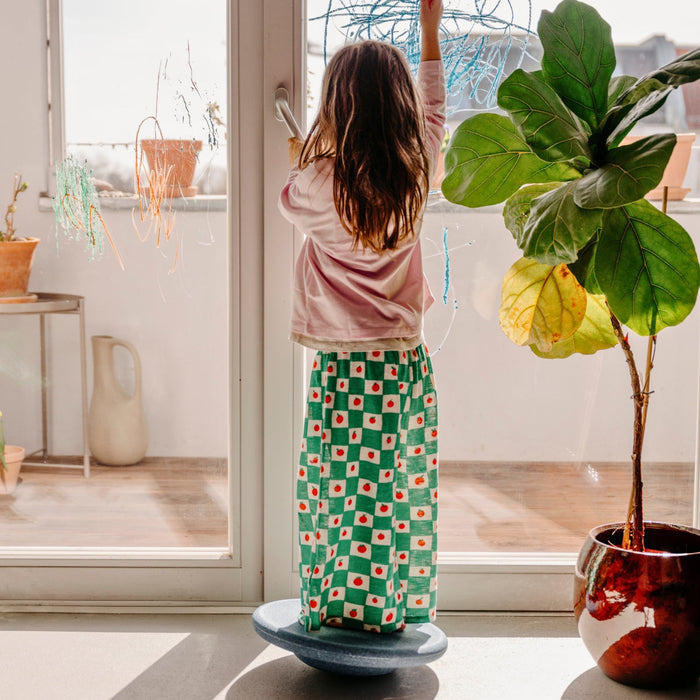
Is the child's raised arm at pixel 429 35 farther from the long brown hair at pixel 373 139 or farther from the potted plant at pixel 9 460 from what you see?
the potted plant at pixel 9 460

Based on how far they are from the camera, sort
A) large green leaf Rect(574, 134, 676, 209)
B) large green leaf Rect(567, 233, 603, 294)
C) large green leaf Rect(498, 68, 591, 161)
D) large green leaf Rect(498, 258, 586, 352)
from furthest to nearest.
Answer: large green leaf Rect(498, 258, 586, 352) → large green leaf Rect(567, 233, 603, 294) → large green leaf Rect(498, 68, 591, 161) → large green leaf Rect(574, 134, 676, 209)

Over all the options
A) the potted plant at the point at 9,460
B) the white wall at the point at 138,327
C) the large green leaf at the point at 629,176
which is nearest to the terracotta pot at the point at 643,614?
the large green leaf at the point at 629,176

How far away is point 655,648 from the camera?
1676 mm

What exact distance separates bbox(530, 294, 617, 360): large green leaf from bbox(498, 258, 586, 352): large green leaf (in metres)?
0.07

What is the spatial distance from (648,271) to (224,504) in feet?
3.71

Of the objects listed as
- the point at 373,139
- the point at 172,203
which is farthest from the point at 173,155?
the point at 373,139

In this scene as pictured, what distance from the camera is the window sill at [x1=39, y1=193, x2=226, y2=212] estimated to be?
79.6 inches

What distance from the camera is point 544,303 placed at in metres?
1.77

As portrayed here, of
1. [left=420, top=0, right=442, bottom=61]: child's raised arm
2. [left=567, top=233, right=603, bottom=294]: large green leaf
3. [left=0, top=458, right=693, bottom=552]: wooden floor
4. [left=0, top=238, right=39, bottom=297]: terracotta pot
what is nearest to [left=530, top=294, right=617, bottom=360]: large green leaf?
[left=567, top=233, right=603, bottom=294]: large green leaf

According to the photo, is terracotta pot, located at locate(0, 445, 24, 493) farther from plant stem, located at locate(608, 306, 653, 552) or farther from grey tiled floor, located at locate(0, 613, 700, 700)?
plant stem, located at locate(608, 306, 653, 552)

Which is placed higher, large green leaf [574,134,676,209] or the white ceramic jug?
large green leaf [574,134,676,209]

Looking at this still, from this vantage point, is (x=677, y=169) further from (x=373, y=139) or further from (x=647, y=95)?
(x=373, y=139)

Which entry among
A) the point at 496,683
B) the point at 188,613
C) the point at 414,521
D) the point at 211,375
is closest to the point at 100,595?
the point at 188,613

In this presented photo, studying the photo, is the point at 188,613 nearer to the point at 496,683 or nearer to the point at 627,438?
the point at 496,683
